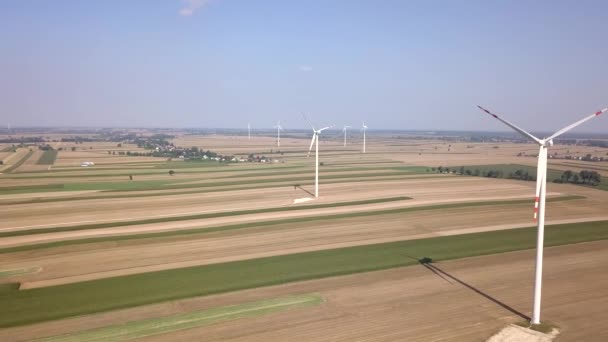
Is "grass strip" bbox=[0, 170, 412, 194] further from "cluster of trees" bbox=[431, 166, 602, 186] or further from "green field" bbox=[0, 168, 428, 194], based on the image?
"cluster of trees" bbox=[431, 166, 602, 186]

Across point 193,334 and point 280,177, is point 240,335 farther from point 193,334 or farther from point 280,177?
point 280,177

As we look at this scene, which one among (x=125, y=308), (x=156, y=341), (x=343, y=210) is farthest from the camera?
(x=343, y=210)

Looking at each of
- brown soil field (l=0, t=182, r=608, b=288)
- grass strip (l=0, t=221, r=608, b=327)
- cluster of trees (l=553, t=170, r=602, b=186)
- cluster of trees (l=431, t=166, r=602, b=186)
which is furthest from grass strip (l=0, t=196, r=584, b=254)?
cluster of trees (l=431, t=166, r=602, b=186)

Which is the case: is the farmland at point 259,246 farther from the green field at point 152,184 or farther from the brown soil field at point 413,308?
the green field at point 152,184

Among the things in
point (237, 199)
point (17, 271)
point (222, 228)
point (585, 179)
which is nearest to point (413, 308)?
point (222, 228)

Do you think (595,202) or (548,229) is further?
(595,202)

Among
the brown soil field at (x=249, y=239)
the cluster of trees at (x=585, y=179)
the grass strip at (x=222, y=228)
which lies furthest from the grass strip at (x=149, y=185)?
the cluster of trees at (x=585, y=179)

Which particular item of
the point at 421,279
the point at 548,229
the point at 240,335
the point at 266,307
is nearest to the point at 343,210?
the point at 548,229
